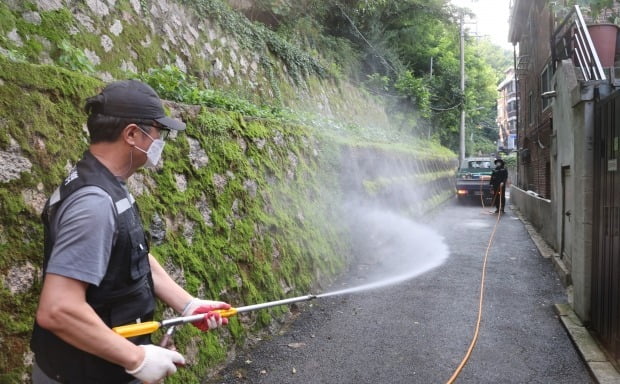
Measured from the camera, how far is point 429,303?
20.3ft

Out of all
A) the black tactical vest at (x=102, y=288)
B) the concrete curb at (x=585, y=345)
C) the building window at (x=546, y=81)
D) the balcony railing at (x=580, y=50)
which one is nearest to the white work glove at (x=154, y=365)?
the black tactical vest at (x=102, y=288)

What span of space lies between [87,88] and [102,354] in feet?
8.61

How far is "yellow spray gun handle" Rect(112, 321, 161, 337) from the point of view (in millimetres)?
1855

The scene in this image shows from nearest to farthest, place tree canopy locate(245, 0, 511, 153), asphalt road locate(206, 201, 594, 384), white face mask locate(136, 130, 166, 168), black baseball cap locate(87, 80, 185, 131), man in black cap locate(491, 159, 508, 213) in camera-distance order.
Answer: black baseball cap locate(87, 80, 185, 131) < white face mask locate(136, 130, 166, 168) < asphalt road locate(206, 201, 594, 384) < tree canopy locate(245, 0, 511, 153) < man in black cap locate(491, 159, 508, 213)

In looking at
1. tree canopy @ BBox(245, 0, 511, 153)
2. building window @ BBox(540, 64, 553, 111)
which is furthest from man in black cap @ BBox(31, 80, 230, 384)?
building window @ BBox(540, 64, 553, 111)

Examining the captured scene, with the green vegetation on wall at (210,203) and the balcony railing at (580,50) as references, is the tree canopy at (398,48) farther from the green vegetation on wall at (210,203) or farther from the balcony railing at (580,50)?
the green vegetation on wall at (210,203)

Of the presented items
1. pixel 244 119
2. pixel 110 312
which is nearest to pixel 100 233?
pixel 110 312

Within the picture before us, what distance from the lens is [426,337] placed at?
4980 millimetres

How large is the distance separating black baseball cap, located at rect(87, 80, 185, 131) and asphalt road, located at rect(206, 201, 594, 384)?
2.78 metres

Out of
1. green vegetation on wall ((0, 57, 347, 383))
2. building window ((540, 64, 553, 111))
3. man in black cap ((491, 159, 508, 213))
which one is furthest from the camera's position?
man in black cap ((491, 159, 508, 213))

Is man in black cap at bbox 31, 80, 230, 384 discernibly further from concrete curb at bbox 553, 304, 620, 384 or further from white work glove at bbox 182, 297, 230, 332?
concrete curb at bbox 553, 304, 620, 384

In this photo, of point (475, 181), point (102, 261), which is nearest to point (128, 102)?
point (102, 261)

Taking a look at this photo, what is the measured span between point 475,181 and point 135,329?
1997 cm

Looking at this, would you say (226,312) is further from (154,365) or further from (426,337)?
(426,337)
